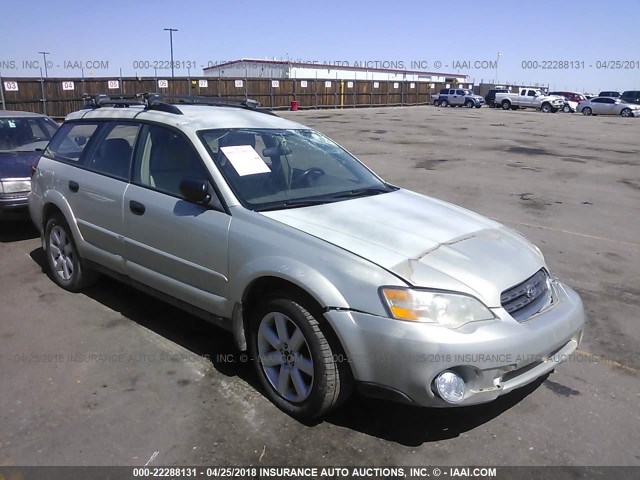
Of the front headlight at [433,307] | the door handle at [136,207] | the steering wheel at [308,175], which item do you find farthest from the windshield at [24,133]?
the front headlight at [433,307]

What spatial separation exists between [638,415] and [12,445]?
353cm

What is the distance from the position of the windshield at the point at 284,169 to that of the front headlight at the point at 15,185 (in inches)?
154

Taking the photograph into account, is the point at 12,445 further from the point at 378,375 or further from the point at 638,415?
the point at 638,415

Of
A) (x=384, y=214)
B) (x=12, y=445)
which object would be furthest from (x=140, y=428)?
(x=384, y=214)

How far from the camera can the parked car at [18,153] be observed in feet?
21.2

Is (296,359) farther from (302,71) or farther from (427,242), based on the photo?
(302,71)

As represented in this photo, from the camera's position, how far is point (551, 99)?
44.4m

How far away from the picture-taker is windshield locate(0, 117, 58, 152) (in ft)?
25.3

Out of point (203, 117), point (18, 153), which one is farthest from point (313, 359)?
point (18, 153)

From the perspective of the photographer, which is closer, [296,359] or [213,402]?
[296,359]

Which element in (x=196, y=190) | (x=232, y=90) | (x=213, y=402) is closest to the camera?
(x=213, y=402)

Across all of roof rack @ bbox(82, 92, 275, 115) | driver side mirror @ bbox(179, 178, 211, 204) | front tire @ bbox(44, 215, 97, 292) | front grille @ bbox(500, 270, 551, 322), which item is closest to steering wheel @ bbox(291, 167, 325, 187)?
driver side mirror @ bbox(179, 178, 211, 204)

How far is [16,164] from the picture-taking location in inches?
273

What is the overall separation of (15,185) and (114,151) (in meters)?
2.83
